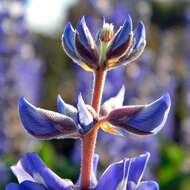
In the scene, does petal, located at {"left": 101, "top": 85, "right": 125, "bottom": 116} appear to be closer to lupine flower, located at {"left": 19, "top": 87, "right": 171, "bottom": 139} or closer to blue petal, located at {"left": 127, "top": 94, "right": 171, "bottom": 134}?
lupine flower, located at {"left": 19, "top": 87, "right": 171, "bottom": 139}

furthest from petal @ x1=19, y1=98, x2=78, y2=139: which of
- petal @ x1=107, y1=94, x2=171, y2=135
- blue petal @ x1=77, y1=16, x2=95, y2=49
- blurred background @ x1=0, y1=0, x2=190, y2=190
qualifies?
blurred background @ x1=0, y1=0, x2=190, y2=190

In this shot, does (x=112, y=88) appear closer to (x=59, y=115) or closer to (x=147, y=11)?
(x=147, y=11)

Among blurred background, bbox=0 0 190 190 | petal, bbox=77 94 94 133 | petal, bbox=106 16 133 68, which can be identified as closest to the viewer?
petal, bbox=77 94 94 133

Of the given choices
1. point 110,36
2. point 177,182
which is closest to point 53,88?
point 177,182

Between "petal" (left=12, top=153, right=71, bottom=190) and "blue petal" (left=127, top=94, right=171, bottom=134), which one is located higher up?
"blue petal" (left=127, top=94, right=171, bottom=134)

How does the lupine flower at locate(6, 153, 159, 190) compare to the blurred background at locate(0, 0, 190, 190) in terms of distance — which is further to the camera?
the blurred background at locate(0, 0, 190, 190)

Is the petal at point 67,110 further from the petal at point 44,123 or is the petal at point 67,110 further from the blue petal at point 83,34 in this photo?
the blue petal at point 83,34
